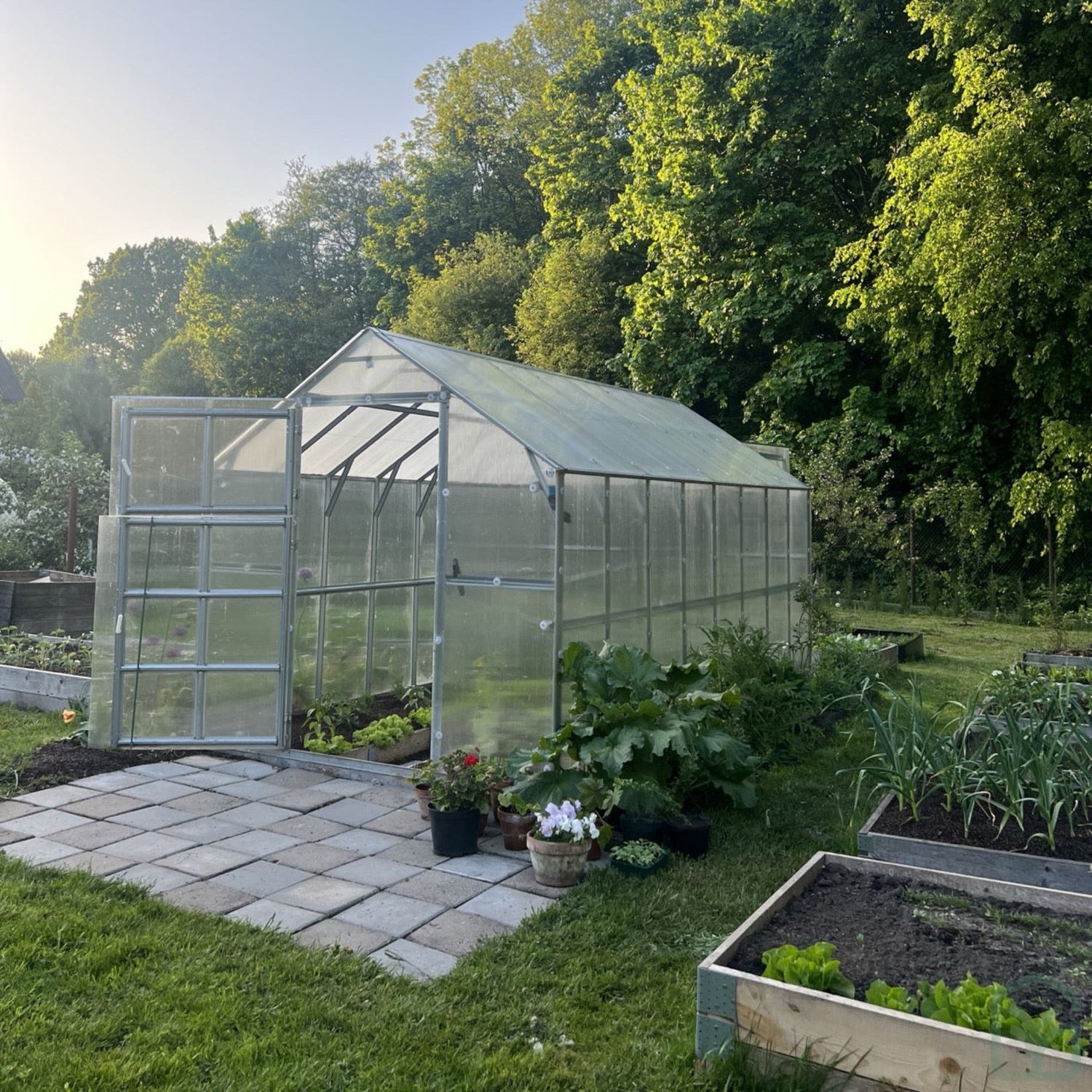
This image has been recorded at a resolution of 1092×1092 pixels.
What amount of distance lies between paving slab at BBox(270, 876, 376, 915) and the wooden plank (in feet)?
6.54

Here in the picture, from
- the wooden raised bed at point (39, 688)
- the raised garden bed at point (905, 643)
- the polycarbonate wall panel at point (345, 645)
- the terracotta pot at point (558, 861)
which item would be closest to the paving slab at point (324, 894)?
the terracotta pot at point (558, 861)

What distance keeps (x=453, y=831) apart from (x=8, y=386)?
43.0ft

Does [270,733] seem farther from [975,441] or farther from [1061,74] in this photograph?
[1061,74]

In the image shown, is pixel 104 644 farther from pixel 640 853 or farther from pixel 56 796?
pixel 640 853

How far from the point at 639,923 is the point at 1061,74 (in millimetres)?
13788

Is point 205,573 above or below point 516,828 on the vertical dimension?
above

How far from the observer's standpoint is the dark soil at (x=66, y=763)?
5773mm

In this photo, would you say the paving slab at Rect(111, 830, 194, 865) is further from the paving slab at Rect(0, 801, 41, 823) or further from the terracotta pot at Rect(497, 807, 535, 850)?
the terracotta pot at Rect(497, 807, 535, 850)

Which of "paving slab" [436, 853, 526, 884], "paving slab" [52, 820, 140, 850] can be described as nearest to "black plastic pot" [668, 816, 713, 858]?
"paving slab" [436, 853, 526, 884]

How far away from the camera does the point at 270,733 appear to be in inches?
258

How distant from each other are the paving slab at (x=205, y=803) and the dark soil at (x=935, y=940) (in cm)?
336

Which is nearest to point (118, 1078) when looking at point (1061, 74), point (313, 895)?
point (313, 895)

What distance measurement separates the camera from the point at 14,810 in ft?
17.3

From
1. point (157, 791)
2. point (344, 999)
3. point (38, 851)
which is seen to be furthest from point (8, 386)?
point (344, 999)
